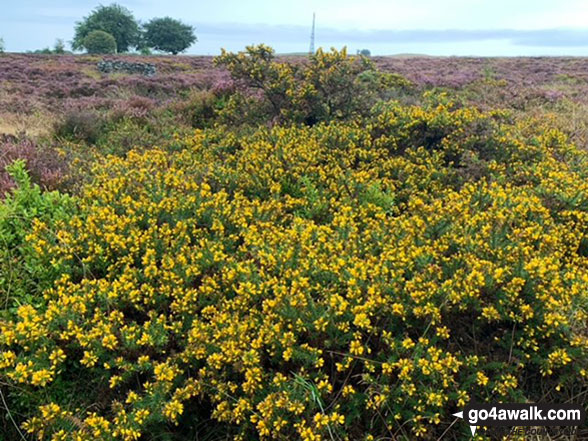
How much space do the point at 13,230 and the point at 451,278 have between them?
3.43 m

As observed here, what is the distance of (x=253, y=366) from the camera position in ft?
7.81

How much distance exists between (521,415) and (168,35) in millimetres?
54309

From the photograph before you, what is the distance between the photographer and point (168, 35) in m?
49.2

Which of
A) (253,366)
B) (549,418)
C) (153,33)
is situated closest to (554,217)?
(549,418)

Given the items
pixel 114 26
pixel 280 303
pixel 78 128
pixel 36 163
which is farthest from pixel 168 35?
pixel 280 303

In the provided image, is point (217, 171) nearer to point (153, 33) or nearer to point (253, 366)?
point (253, 366)

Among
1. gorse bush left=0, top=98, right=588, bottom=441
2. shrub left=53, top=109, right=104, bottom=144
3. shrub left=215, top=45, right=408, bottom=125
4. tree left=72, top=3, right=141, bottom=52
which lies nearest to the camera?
gorse bush left=0, top=98, right=588, bottom=441

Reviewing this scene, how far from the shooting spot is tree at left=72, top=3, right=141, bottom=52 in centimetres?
4869

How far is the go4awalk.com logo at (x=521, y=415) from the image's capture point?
234 centimetres

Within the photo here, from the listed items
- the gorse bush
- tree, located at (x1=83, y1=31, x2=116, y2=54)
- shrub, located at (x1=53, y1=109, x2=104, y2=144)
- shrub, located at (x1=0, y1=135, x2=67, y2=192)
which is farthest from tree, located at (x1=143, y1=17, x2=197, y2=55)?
the gorse bush

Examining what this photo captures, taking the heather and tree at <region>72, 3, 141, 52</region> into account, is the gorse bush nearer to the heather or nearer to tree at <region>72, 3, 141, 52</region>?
the heather

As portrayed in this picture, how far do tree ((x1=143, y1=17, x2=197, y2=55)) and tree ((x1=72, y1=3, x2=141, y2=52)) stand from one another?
5.16 feet

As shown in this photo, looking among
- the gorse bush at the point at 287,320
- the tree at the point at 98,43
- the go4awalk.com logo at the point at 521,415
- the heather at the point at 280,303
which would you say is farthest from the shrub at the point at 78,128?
the tree at the point at 98,43

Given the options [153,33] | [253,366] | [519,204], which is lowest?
[253,366]
